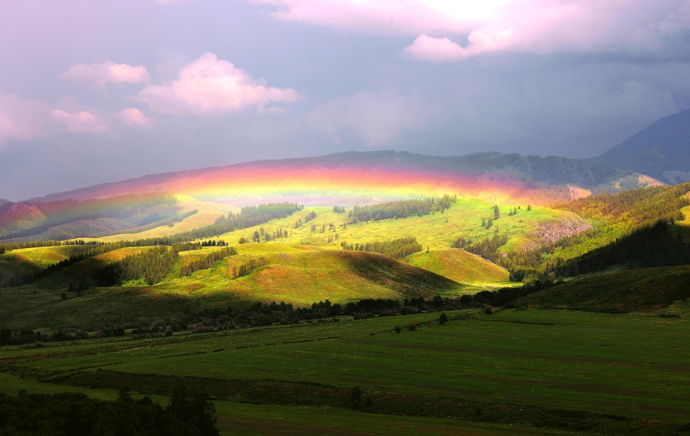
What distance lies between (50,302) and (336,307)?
98.5 metres

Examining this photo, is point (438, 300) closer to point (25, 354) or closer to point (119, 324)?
point (119, 324)

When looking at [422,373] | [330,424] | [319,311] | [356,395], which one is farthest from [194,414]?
[319,311]

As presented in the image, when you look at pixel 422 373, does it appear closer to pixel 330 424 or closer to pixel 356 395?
pixel 356 395

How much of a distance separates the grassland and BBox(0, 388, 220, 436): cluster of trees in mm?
6283

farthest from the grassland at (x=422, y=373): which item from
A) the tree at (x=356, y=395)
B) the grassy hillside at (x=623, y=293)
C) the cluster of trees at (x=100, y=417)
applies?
the grassy hillside at (x=623, y=293)

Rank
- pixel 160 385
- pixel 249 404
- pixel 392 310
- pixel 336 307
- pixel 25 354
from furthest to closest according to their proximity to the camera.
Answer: pixel 336 307 → pixel 392 310 → pixel 25 354 → pixel 160 385 → pixel 249 404

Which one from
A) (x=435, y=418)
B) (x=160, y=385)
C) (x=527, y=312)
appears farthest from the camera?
(x=527, y=312)

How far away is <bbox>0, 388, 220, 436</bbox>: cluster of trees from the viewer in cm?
3094

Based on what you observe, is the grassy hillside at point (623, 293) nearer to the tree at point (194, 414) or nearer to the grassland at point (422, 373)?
the grassland at point (422, 373)

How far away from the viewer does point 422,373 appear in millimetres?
56938

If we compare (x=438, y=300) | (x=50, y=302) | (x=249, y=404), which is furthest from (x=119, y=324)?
(x=249, y=404)

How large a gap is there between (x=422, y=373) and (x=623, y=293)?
88075mm

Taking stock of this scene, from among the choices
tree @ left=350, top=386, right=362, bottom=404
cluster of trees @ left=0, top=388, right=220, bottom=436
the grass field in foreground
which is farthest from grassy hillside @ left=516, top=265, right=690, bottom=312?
cluster of trees @ left=0, top=388, right=220, bottom=436

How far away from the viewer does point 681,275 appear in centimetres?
12181
